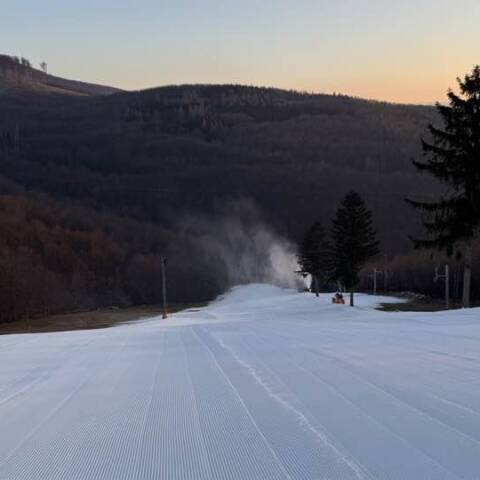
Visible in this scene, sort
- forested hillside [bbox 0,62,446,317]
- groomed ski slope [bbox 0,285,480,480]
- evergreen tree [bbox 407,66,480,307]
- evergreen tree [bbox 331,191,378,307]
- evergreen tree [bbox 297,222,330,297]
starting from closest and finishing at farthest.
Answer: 1. groomed ski slope [bbox 0,285,480,480]
2. evergreen tree [bbox 407,66,480,307]
3. evergreen tree [bbox 331,191,378,307]
4. evergreen tree [bbox 297,222,330,297]
5. forested hillside [bbox 0,62,446,317]

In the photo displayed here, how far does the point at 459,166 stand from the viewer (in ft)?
95.4

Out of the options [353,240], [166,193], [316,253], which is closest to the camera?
[353,240]

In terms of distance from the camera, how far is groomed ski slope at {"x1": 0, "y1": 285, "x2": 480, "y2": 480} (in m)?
4.98

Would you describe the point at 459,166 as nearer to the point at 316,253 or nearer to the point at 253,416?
the point at 253,416

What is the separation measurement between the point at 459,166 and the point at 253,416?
80.5ft

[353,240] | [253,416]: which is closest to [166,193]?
[353,240]

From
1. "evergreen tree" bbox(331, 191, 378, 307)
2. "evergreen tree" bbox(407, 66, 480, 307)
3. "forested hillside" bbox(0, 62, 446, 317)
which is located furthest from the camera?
"forested hillside" bbox(0, 62, 446, 317)

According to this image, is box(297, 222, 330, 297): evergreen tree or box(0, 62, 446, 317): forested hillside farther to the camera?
box(0, 62, 446, 317): forested hillside

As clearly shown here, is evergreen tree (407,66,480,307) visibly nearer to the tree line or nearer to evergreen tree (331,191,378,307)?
the tree line

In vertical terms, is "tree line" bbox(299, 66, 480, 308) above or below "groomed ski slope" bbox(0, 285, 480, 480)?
above

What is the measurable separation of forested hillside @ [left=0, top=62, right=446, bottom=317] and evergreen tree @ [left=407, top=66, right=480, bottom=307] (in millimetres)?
55575

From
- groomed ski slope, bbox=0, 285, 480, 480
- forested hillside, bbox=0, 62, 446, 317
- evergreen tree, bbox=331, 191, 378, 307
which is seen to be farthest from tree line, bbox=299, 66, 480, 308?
forested hillside, bbox=0, 62, 446, 317

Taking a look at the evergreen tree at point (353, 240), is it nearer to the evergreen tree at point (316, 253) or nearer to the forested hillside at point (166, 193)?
the evergreen tree at point (316, 253)

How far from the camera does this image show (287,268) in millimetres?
126000
